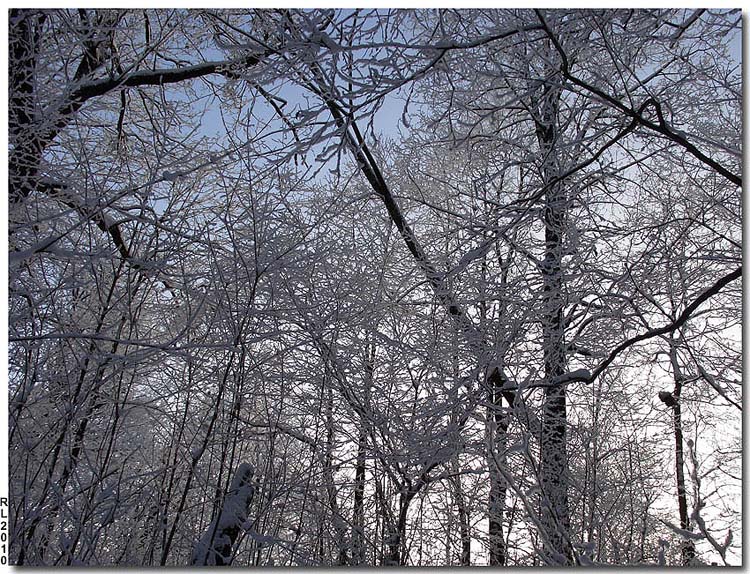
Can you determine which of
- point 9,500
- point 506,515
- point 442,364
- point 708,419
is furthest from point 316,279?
point 708,419

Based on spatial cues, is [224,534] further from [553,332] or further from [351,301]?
[553,332]

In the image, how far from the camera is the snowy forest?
2.10 metres

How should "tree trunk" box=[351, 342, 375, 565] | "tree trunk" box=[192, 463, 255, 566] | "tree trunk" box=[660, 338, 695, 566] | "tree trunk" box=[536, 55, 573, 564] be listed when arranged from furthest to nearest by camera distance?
"tree trunk" box=[660, 338, 695, 566] → "tree trunk" box=[536, 55, 573, 564] → "tree trunk" box=[351, 342, 375, 565] → "tree trunk" box=[192, 463, 255, 566]

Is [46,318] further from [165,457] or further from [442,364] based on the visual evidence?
[442,364]

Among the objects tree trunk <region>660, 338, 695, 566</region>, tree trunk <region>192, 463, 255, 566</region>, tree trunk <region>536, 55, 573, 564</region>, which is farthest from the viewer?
tree trunk <region>660, 338, 695, 566</region>

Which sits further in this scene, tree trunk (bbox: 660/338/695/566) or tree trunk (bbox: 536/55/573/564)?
tree trunk (bbox: 660/338/695/566)

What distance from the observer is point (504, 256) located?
394 centimetres

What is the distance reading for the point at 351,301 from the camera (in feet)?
11.5

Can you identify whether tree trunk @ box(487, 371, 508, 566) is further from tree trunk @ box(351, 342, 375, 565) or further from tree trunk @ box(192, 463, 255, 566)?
tree trunk @ box(192, 463, 255, 566)

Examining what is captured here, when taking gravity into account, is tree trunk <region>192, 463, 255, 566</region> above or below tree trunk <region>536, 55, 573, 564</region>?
below

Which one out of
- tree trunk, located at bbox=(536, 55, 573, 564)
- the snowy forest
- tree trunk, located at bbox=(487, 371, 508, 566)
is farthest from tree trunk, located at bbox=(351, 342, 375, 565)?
tree trunk, located at bbox=(536, 55, 573, 564)

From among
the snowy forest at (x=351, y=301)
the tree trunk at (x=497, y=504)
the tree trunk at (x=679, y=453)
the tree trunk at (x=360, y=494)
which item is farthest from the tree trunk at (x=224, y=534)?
the tree trunk at (x=679, y=453)

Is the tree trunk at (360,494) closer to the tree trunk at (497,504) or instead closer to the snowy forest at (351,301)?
the snowy forest at (351,301)

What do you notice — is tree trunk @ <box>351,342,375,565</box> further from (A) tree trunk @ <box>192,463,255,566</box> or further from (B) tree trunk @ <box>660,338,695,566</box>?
(B) tree trunk @ <box>660,338,695,566</box>
